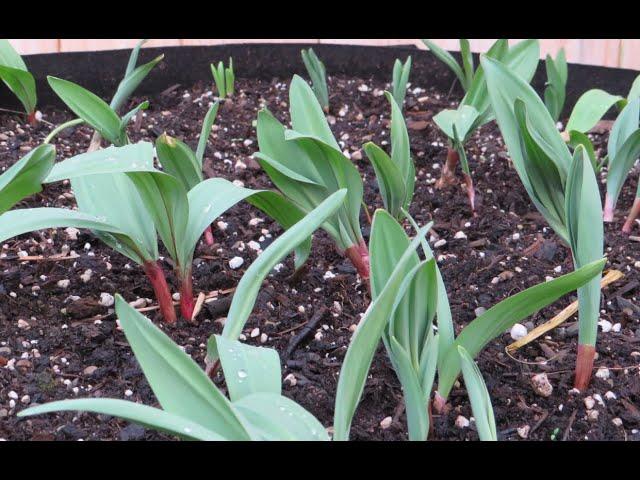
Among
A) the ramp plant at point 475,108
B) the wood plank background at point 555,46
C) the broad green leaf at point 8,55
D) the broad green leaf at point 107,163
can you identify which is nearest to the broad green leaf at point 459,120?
the ramp plant at point 475,108

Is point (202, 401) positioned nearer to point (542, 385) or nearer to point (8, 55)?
point (542, 385)

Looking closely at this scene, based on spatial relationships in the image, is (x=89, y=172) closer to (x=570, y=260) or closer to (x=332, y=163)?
(x=332, y=163)

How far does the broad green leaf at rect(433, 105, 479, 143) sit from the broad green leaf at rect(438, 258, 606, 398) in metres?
0.58

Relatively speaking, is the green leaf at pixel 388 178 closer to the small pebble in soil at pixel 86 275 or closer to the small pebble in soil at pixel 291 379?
the small pebble in soil at pixel 291 379

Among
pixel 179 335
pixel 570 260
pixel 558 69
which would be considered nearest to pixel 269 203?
pixel 179 335

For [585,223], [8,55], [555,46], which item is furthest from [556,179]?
[555,46]

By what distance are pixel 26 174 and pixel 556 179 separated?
1.96ft

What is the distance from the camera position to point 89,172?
871 mm

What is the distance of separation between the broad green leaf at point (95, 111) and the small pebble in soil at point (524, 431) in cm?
74

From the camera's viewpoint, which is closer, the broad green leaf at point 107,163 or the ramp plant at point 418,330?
the ramp plant at point 418,330

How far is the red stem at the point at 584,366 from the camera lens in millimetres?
961

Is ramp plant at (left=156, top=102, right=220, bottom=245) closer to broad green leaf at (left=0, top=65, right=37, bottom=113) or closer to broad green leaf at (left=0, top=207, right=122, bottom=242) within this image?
broad green leaf at (left=0, top=207, right=122, bottom=242)

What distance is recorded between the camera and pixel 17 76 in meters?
1.61

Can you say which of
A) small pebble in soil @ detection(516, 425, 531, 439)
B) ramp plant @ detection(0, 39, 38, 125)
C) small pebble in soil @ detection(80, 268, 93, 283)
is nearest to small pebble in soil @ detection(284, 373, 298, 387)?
small pebble in soil @ detection(516, 425, 531, 439)
